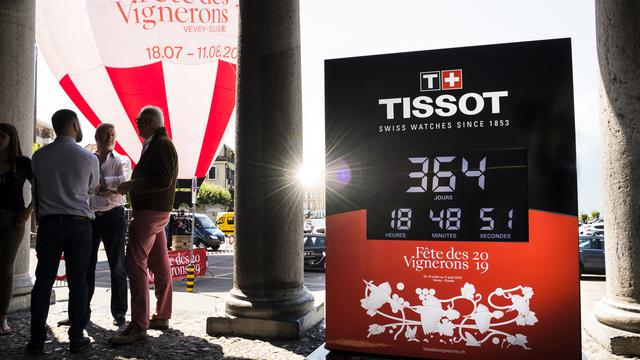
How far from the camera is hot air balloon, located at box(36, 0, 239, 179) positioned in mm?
11758

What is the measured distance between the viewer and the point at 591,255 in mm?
15359

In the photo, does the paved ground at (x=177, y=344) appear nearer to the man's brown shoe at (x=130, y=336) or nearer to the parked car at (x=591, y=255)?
the man's brown shoe at (x=130, y=336)

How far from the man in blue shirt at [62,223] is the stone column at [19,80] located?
2.29 metres

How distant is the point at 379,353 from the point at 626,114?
10.4 ft

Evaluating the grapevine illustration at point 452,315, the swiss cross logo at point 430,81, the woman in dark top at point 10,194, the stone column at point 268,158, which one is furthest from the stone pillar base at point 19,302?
the swiss cross logo at point 430,81

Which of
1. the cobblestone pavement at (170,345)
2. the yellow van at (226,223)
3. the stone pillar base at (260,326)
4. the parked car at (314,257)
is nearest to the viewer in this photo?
the cobblestone pavement at (170,345)

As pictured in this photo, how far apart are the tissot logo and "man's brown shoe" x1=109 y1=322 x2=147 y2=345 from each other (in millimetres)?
3257

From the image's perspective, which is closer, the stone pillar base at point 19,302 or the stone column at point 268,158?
the stone column at point 268,158

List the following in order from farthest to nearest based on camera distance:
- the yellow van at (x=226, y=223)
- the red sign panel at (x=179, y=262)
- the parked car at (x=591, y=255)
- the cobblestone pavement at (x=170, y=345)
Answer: the yellow van at (x=226, y=223) → the parked car at (x=591, y=255) → the red sign panel at (x=179, y=262) → the cobblestone pavement at (x=170, y=345)

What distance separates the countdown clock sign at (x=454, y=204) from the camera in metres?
2.98

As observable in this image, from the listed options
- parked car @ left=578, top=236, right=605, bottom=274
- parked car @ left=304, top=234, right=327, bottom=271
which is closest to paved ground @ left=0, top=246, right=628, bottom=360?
parked car @ left=304, top=234, right=327, bottom=271

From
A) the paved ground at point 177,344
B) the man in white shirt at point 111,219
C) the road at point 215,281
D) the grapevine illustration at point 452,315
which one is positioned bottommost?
the road at point 215,281

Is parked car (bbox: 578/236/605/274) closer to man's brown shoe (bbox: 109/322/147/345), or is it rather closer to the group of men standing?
the group of men standing

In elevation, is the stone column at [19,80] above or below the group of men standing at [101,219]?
above
